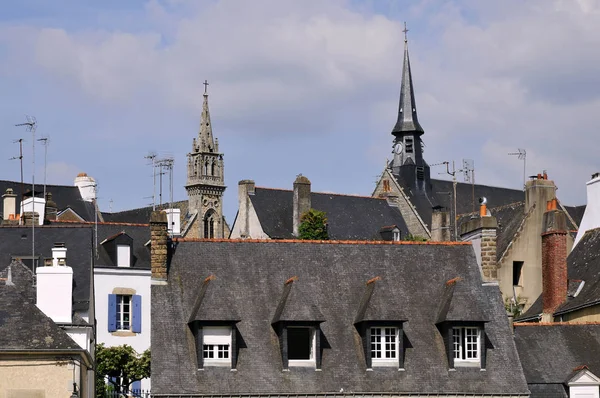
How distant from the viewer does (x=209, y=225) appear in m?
109

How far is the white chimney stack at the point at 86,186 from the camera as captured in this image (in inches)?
3012

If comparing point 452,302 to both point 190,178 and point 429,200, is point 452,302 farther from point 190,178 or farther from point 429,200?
point 190,178

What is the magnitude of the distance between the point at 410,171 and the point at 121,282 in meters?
46.4

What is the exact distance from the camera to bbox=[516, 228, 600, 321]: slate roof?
45.6 meters

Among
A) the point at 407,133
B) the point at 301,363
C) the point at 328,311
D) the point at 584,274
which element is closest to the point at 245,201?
the point at 407,133

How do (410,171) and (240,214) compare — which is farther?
(410,171)

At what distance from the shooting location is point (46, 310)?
3500 centimetres

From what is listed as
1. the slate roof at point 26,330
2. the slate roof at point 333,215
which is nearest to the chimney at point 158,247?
the slate roof at point 26,330

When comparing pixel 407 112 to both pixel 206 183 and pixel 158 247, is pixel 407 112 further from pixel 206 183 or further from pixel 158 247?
pixel 158 247

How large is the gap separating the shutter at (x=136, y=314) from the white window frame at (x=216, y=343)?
29.5 feet

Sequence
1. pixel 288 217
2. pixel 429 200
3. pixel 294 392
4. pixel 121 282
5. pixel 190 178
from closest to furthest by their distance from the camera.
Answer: pixel 294 392 → pixel 121 282 → pixel 288 217 → pixel 429 200 → pixel 190 178

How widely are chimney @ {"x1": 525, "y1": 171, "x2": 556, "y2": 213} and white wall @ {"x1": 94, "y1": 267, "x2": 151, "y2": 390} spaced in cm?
2074

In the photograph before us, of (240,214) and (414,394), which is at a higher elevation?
(240,214)

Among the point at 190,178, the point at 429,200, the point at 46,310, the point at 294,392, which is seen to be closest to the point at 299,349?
the point at 294,392
